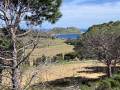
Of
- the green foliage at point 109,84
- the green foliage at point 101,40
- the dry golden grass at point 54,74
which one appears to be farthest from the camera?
the green foliage at point 101,40

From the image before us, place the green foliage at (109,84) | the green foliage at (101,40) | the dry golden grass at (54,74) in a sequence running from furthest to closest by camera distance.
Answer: the green foliage at (101,40)
the green foliage at (109,84)
the dry golden grass at (54,74)

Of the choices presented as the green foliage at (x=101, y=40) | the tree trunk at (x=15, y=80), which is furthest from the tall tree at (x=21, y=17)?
the green foliage at (x=101, y=40)

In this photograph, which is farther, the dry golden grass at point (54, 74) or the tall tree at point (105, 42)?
the tall tree at point (105, 42)

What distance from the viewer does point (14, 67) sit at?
3.45m

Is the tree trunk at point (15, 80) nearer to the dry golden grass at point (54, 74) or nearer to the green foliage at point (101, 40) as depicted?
the dry golden grass at point (54, 74)

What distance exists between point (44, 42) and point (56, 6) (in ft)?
6.88

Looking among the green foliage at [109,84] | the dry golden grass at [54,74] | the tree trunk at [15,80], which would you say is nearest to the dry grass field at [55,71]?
the dry golden grass at [54,74]

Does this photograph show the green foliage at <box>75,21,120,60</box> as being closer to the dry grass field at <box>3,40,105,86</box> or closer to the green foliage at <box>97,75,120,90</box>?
the dry grass field at <box>3,40,105,86</box>

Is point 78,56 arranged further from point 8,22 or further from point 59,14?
point 8,22

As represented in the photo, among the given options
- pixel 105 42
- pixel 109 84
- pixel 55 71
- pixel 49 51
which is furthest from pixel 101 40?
pixel 49 51

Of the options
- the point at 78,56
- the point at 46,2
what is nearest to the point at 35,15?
the point at 46,2

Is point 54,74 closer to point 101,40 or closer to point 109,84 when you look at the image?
Answer: point 109,84

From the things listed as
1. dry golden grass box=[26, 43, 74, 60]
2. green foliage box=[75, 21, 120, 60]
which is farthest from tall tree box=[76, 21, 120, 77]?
dry golden grass box=[26, 43, 74, 60]

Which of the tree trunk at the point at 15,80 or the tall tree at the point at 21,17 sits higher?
the tall tree at the point at 21,17
